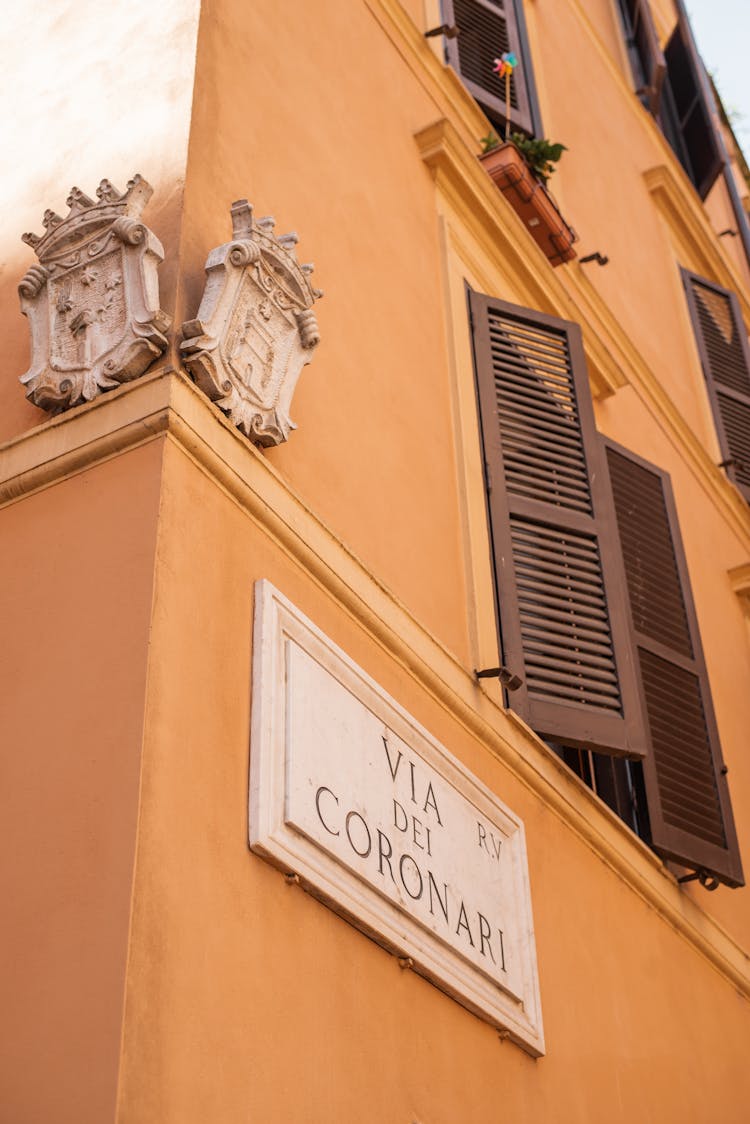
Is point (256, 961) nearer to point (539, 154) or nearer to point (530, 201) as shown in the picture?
point (530, 201)

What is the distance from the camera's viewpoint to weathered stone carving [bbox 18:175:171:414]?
4.32 meters

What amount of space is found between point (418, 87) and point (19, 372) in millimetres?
3012

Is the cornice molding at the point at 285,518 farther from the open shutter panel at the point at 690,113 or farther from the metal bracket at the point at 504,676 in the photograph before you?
the open shutter panel at the point at 690,113

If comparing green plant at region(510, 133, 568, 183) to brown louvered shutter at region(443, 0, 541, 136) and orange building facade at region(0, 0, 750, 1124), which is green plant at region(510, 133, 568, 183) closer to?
orange building facade at region(0, 0, 750, 1124)

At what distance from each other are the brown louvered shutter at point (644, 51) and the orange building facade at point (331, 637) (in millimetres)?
4209

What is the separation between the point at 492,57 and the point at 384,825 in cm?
585

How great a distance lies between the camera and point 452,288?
658 cm

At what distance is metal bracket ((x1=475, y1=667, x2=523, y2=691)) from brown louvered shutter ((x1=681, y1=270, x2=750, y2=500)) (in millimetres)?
A: 4771

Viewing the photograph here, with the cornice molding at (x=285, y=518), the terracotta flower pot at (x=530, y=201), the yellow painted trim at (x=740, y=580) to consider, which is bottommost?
the cornice molding at (x=285, y=518)

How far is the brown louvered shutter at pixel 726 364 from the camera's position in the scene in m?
10.3

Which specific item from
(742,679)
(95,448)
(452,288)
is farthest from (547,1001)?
(742,679)

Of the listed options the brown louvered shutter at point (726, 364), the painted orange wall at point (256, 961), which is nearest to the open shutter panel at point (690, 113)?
the brown louvered shutter at point (726, 364)

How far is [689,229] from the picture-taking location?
11648 mm

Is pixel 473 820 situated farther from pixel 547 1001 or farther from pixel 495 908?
pixel 547 1001
